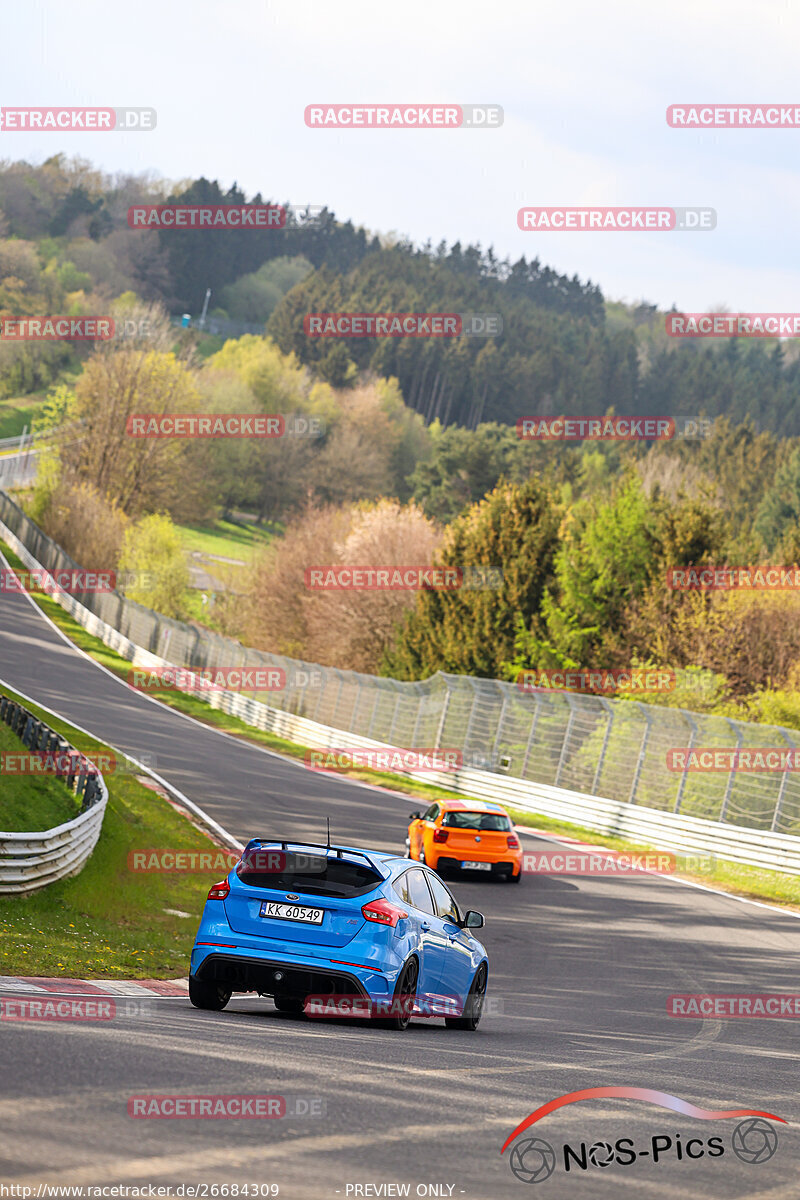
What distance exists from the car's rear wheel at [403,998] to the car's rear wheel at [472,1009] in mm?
887

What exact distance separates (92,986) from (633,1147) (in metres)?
6.62

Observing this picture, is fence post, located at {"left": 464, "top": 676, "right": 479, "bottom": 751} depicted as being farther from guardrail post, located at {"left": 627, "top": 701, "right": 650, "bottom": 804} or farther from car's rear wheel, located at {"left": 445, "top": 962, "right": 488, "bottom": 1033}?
car's rear wheel, located at {"left": 445, "top": 962, "right": 488, "bottom": 1033}

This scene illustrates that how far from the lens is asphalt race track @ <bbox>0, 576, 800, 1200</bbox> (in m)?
4.85

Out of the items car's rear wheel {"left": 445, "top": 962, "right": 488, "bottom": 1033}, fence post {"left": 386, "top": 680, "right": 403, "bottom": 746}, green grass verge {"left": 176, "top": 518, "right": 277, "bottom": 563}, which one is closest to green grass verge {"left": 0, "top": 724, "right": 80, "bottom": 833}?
car's rear wheel {"left": 445, "top": 962, "right": 488, "bottom": 1033}

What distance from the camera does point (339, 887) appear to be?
9.27m

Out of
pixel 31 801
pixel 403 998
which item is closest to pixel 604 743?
pixel 31 801

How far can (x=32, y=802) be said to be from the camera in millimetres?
19312

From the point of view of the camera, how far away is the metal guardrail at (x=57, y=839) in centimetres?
1466

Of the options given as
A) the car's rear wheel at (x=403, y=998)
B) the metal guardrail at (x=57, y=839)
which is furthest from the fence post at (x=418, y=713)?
the car's rear wheel at (x=403, y=998)

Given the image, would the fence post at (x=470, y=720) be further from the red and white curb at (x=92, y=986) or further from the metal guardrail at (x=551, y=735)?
the red and white curb at (x=92, y=986)

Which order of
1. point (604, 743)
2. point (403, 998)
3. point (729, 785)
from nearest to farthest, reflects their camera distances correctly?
point (403, 998)
point (729, 785)
point (604, 743)

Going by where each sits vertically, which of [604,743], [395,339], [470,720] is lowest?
[470,720]

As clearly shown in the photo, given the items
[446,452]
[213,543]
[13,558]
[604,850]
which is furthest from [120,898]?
[213,543]

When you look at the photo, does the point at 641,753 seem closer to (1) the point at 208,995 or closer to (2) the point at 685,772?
(2) the point at 685,772
